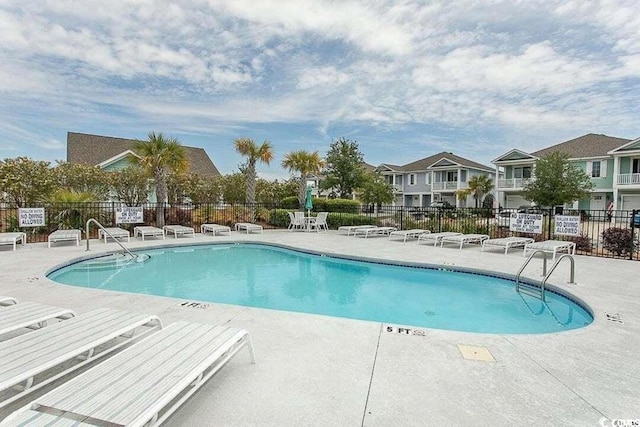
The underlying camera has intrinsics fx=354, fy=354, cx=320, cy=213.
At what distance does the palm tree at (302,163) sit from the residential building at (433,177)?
16.8 m

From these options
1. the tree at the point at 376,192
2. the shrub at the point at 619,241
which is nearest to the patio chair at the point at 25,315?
the shrub at the point at 619,241

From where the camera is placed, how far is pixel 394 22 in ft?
38.1

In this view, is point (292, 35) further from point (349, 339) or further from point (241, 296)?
point (349, 339)

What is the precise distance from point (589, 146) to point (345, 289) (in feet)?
104

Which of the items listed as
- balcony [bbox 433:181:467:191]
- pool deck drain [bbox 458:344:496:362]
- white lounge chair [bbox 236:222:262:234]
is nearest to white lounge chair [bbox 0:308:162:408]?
pool deck drain [bbox 458:344:496:362]

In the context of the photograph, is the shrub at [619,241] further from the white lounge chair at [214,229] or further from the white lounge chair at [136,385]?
the white lounge chair at [214,229]

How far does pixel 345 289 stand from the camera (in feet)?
26.1

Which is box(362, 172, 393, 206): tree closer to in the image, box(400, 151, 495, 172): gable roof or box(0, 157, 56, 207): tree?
box(400, 151, 495, 172): gable roof

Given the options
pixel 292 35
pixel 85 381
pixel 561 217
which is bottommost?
pixel 85 381

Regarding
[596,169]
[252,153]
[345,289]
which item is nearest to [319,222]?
[252,153]

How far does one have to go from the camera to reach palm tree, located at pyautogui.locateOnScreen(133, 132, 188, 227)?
15.1 metres

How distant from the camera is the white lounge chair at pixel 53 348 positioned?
8.13 ft

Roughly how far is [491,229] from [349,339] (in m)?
12.0

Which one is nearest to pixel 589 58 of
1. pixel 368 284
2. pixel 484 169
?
pixel 368 284
